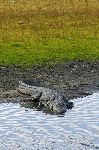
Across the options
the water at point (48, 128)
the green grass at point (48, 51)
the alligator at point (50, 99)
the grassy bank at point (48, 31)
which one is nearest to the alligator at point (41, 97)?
the alligator at point (50, 99)

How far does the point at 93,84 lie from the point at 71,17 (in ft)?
65.8

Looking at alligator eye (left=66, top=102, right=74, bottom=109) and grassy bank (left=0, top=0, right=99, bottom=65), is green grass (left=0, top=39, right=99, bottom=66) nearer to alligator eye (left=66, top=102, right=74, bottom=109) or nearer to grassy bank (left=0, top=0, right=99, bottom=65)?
grassy bank (left=0, top=0, right=99, bottom=65)

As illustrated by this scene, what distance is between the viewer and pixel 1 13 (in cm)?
4159

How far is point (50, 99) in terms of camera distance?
61.1 feet

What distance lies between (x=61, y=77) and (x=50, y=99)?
541 centimetres

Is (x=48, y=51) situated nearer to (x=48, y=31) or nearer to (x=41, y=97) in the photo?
(x=48, y=31)

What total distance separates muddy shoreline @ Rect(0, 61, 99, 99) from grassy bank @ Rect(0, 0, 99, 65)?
1423 mm

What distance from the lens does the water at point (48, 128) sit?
48.2ft

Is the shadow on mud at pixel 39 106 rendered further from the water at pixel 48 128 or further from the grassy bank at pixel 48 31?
the grassy bank at pixel 48 31

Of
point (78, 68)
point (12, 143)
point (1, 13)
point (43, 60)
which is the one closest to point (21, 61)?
point (43, 60)

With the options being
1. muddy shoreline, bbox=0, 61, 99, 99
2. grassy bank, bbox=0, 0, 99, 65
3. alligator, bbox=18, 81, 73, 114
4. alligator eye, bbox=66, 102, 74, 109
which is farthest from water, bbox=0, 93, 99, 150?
grassy bank, bbox=0, 0, 99, 65

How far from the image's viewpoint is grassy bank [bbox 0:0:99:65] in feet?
93.9

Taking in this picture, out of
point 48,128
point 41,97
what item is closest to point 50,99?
point 41,97

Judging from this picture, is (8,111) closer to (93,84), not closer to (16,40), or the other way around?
(93,84)
